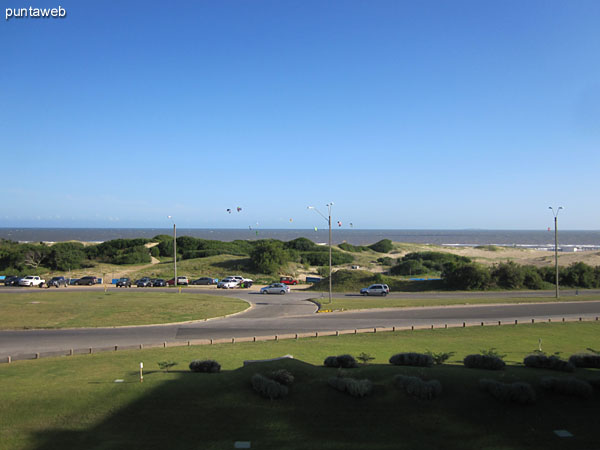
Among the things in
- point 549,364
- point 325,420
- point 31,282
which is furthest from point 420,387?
point 31,282

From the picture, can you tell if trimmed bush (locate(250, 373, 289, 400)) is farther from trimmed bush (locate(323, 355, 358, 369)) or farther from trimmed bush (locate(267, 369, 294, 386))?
trimmed bush (locate(323, 355, 358, 369))

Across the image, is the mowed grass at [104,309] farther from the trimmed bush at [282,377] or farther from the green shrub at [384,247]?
the green shrub at [384,247]

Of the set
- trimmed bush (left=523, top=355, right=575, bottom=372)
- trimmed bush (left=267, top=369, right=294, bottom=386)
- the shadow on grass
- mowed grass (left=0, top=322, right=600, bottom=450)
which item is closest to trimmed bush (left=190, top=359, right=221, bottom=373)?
mowed grass (left=0, top=322, right=600, bottom=450)

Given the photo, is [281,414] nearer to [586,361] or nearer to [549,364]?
[549,364]

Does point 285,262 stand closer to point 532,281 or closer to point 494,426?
point 532,281

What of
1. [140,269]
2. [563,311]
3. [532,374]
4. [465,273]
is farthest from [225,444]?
[140,269]
